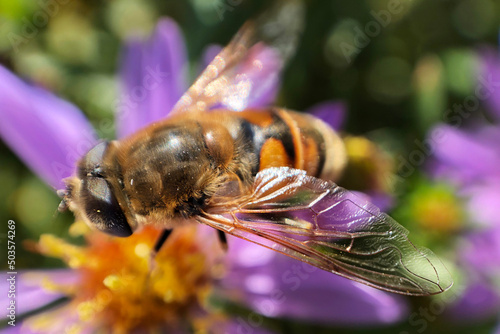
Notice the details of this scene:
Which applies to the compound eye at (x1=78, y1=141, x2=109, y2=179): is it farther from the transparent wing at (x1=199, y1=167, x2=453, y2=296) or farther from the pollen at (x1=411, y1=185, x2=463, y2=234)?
the pollen at (x1=411, y1=185, x2=463, y2=234)

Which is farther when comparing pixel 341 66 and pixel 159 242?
pixel 341 66

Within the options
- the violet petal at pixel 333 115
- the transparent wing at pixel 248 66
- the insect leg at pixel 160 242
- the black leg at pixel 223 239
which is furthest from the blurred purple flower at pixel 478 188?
the insect leg at pixel 160 242

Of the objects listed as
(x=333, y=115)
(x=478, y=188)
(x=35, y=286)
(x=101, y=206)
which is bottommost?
(x=478, y=188)

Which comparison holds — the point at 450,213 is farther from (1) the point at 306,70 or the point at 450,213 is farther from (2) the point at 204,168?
(2) the point at 204,168

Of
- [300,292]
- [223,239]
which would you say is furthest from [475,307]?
[223,239]

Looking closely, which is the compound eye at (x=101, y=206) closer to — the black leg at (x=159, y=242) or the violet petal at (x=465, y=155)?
the black leg at (x=159, y=242)

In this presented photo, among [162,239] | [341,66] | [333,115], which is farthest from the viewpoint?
[341,66]

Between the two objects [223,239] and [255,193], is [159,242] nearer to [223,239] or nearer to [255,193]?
[223,239]
